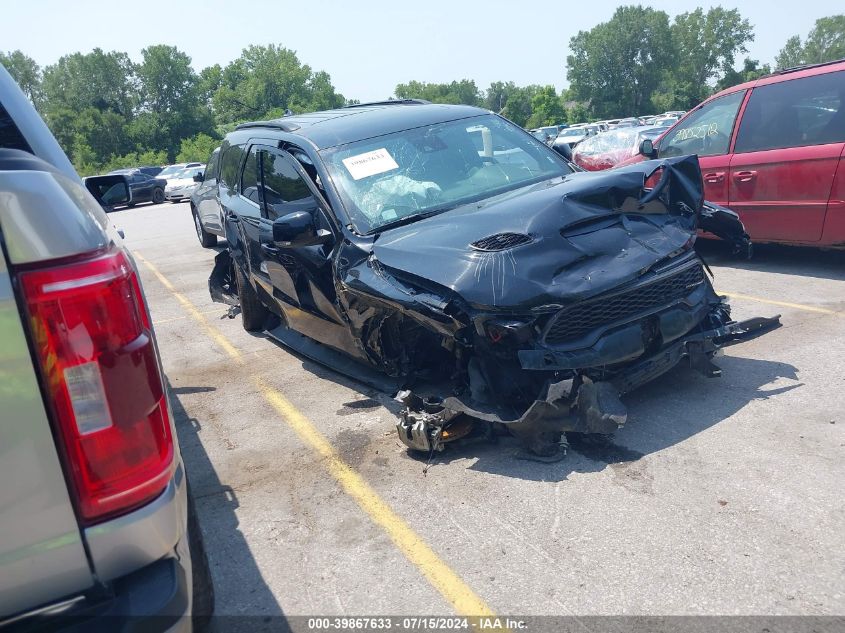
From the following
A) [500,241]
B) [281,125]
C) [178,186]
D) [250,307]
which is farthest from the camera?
[178,186]

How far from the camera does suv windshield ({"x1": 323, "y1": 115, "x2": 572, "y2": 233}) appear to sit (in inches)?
177

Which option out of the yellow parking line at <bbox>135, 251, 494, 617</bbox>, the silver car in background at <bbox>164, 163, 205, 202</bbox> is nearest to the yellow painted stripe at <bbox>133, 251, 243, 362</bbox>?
the yellow parking line at <bbox>135, 251, 494, 617</bbox>

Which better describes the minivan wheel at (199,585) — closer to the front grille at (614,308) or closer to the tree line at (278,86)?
the front grille at (614,308)

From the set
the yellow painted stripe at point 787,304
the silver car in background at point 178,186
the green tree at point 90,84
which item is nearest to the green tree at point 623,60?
the green tree at point 90,84

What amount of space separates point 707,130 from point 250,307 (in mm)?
5077

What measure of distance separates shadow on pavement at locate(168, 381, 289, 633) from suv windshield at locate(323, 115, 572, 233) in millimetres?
1672

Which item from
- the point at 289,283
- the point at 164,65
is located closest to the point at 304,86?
the point at 164,65

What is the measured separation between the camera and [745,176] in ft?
23.2

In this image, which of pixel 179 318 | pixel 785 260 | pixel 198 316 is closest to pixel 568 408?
pixel 785 260

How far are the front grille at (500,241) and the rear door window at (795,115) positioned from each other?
4260mm

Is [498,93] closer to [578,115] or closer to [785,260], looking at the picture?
[578,115]

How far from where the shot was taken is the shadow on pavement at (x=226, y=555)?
107 inches

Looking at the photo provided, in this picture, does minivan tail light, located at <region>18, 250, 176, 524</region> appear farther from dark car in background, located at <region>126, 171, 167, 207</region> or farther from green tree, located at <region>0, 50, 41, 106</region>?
green tree, located at <region>0, 50, 41, 106</region>

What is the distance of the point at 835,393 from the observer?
13.4ft
